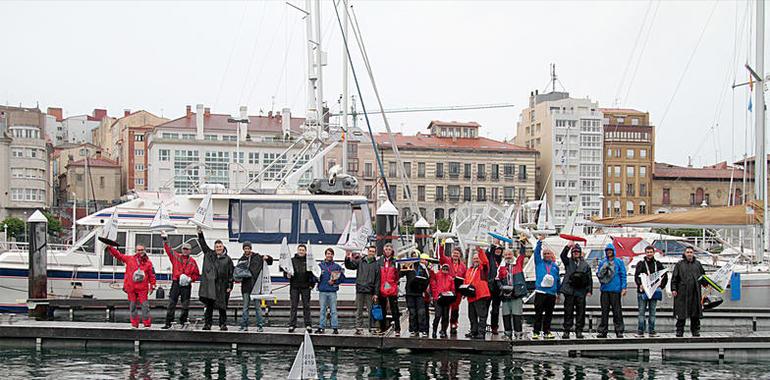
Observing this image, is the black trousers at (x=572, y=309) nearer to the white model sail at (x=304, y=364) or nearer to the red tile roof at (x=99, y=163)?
the white model sail at (x=304, y=364)

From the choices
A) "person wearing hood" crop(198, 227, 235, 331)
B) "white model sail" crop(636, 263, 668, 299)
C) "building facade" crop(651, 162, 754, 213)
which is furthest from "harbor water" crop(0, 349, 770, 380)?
"building facade" crop(651, 162, 754, 213)

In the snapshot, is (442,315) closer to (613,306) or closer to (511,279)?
(511,279)

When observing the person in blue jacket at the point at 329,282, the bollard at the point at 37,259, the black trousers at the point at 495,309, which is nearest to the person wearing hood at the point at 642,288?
the black trousers at the point at 495,309

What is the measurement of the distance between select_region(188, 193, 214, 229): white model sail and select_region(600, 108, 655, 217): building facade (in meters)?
78.9

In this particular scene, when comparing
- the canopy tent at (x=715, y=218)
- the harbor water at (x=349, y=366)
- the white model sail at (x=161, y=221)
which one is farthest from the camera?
the canopy tent at (x=715, y=218)

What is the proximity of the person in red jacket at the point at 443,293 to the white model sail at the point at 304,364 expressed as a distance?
19.3 ft

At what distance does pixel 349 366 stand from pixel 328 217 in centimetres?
895

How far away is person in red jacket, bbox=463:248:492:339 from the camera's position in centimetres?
1666

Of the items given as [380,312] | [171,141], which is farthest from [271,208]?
[171,141]

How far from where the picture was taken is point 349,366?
16.1 meters

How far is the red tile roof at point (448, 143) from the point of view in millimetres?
92500

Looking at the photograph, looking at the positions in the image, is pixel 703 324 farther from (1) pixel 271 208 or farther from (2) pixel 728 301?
(1) pixel 271 208

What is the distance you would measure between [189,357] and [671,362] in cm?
876

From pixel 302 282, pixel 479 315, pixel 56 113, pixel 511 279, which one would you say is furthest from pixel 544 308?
pixel 56 113
